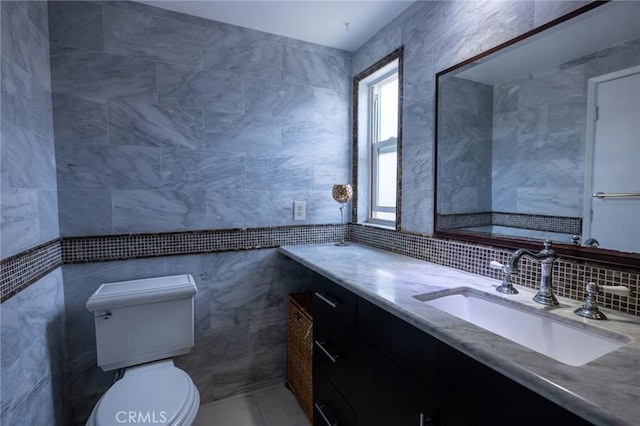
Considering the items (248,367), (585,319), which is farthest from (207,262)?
(585,319)

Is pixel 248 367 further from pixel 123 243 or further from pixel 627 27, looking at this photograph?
pixel 627 27

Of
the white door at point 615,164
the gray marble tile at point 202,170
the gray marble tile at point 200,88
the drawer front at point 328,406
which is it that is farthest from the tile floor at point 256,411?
the gray marble tile at point 200,88

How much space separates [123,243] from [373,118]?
182 centimetres

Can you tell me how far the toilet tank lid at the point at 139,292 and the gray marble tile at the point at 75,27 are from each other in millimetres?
1235

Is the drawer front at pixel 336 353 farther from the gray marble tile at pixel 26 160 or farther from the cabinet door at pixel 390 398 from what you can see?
the gray marble tile at pixel 26 160

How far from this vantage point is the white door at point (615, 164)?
0.95 metres

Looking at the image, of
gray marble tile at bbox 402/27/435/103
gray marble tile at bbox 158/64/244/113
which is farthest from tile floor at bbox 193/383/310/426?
gray marble tile at bbox 402/27/435/103

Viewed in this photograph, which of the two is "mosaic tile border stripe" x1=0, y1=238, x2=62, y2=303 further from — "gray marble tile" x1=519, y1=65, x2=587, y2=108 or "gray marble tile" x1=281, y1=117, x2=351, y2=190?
"gray marble tile" x1=519, y1=65, x2=587, y2=108

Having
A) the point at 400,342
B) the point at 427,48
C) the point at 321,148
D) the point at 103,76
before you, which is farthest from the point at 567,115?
the point at 103,76

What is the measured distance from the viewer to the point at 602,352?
0.83 metres

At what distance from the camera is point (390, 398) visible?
1.08m

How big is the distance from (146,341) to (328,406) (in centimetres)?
97

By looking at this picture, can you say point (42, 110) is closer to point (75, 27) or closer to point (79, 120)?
point (79, 120)
